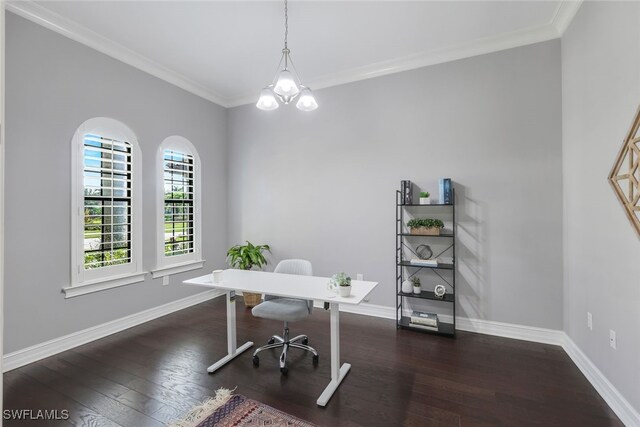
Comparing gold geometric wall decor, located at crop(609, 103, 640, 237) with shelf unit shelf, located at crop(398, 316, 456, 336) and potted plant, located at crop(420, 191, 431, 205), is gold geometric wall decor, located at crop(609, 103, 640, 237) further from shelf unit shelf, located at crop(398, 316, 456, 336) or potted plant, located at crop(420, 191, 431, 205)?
shelf unit shelf, located at crop(398, 316, 456, 336)

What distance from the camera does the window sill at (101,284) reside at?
290 centimetres

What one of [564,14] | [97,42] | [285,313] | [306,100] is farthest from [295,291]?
[564,14]

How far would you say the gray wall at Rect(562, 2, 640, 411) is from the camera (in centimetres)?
182

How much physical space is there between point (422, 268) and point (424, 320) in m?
0.57

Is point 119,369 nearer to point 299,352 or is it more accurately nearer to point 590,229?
point 299,352

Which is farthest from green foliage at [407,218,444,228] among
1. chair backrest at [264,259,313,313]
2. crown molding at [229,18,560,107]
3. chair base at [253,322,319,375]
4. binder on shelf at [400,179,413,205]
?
crown molding at [229,18,560,107]

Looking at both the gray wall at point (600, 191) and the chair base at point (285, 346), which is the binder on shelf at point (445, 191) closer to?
the gray wall at point (600, 191)

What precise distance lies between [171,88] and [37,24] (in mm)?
1377

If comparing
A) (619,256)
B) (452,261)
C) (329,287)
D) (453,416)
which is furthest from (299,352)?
(619,256)

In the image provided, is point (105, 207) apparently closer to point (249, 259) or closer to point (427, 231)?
point (249, 259)

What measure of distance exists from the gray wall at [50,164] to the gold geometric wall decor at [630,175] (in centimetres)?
437

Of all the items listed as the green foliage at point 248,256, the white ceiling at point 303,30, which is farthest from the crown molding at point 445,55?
the green foliage at point 248,256

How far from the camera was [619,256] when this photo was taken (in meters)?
1.94

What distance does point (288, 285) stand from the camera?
2.49m
